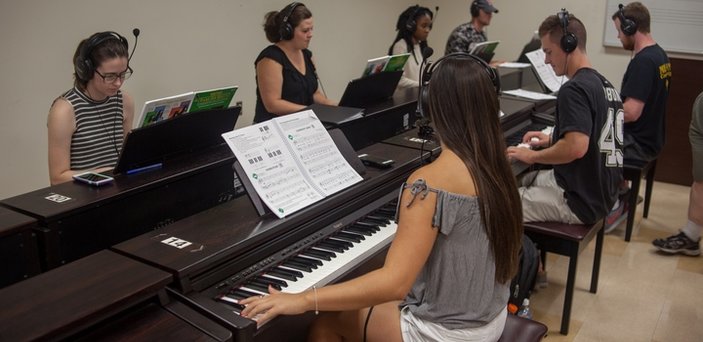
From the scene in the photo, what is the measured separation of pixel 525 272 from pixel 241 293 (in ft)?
4.90

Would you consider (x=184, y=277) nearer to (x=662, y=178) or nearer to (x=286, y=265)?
(x=286, y=265)

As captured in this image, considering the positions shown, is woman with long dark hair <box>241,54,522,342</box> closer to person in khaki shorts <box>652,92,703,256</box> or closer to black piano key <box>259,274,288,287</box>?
black piano key <box>259,274,288,287</box>

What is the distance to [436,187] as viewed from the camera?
4.93ft

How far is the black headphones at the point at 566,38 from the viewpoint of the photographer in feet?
8.93

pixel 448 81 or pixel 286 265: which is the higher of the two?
pixel 448 81

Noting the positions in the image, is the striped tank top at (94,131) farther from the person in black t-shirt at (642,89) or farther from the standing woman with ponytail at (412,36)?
the person in black t-shirt at (642,89)

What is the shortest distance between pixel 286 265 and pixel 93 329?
591 millimetres

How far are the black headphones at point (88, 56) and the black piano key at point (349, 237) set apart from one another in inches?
51.2

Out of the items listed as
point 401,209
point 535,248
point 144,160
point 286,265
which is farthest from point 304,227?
point 535,248

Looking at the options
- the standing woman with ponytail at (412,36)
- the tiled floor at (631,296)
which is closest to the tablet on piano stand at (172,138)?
the tiled floor at (631,296)

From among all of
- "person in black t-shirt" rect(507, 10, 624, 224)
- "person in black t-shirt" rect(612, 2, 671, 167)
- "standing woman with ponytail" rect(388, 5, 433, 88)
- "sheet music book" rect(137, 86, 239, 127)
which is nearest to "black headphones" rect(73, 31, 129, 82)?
"sheet music book" rect(137, 86, 239, 127)

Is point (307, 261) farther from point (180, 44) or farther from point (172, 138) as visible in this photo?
point (180, 44)

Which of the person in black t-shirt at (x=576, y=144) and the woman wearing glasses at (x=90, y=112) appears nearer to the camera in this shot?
the woman wearing glasses at (x=90, y=112)

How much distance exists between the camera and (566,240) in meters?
2.71
